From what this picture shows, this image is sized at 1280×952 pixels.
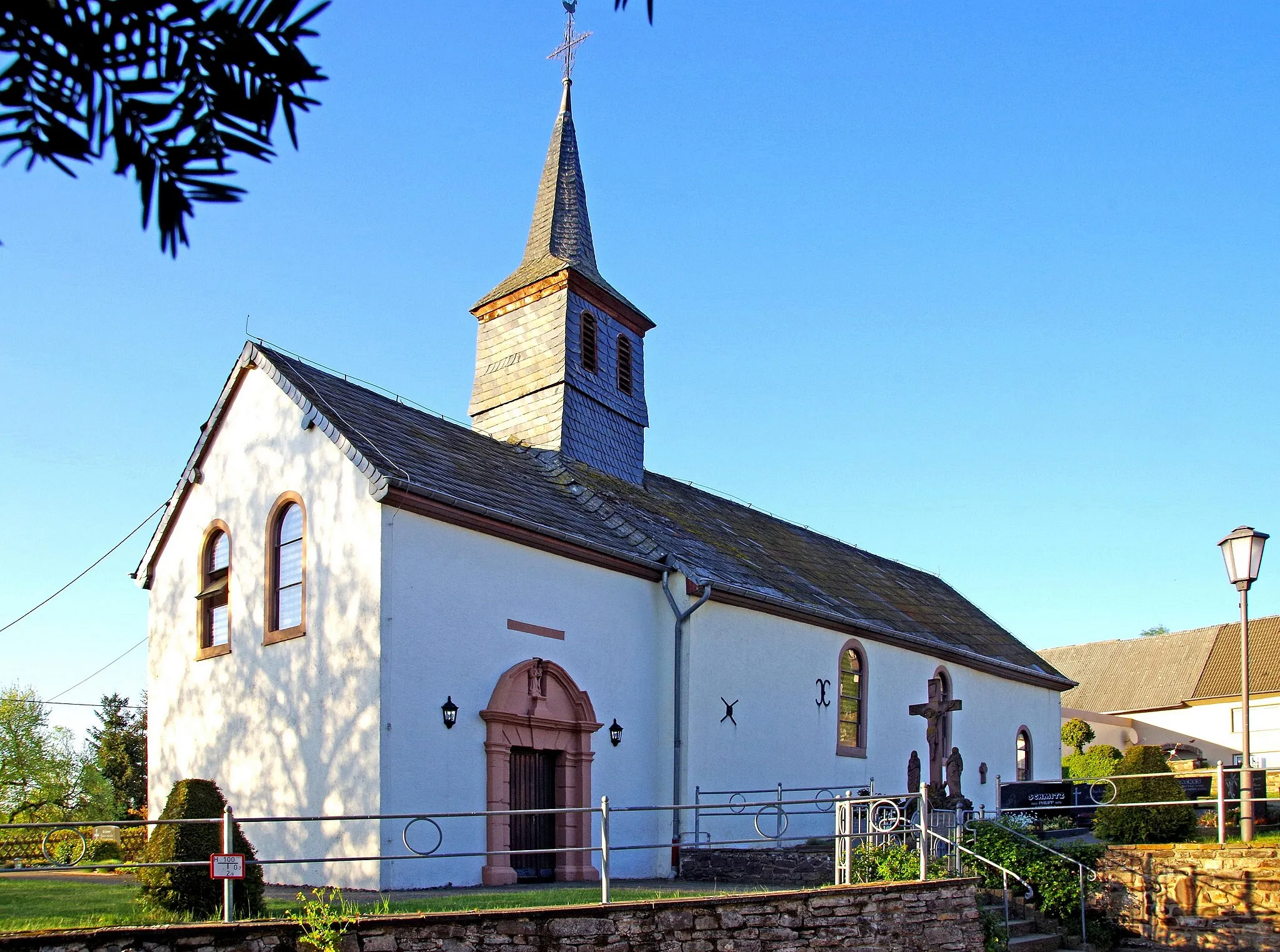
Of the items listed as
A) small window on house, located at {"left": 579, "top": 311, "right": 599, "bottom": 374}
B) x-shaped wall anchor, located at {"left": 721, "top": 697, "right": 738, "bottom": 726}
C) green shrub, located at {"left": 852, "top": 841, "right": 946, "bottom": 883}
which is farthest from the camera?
small window on house, located at {"left": 579, "top": 311, "right": 599, "bottom": 374}

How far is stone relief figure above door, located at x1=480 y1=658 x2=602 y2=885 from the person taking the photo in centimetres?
1480

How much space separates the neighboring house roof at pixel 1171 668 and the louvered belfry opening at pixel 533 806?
32242 millimetres

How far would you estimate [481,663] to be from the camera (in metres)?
14.9

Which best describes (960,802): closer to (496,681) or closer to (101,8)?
(496,681)

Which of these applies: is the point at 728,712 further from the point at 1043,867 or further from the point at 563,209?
the point at 563,209

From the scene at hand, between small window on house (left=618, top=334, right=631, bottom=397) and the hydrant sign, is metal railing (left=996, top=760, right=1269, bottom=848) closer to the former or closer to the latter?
small window on house (left=618, top=334, right=631, bottom=397)

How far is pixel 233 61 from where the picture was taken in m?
2.04

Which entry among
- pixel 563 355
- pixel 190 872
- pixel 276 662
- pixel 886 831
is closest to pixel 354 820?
pixel 190 872

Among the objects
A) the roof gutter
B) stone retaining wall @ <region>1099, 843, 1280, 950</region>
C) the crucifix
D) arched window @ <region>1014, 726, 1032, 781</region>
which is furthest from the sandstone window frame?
the roof gutter

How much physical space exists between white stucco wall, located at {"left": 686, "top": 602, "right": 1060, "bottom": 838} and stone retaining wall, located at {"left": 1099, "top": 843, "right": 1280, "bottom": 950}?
4.57 metres

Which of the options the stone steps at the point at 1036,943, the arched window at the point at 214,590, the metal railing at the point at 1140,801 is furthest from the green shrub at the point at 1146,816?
the arched window at the point at 214,590

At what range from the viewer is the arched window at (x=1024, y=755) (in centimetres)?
2750

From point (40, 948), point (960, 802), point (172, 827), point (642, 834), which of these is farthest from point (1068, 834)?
point (40, 948)

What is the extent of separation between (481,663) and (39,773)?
26.8 meters
